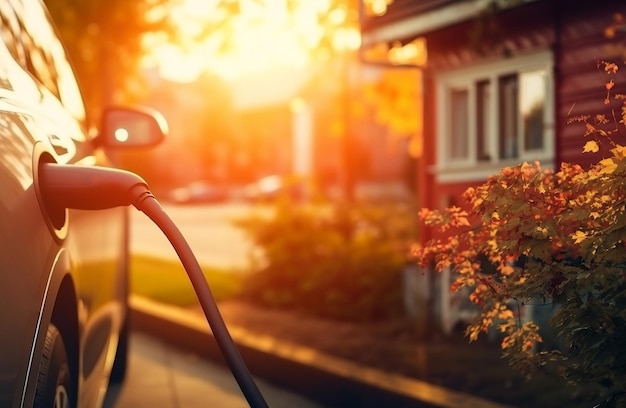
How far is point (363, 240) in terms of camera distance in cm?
1112

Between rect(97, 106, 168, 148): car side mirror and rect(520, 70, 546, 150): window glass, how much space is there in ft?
13.1

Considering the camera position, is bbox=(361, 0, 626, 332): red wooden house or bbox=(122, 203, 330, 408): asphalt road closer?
bbox=(122, 203, 330, 408): asphalt road

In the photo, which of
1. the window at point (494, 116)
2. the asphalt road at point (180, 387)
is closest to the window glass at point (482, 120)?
the window at point (494, 116)

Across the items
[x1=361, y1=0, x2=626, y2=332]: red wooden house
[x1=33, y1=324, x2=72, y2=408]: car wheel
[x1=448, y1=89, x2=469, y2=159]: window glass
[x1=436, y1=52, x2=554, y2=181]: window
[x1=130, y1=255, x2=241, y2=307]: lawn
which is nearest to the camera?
[x1=33, y1=324, x2=72, y2=408]: car wheel

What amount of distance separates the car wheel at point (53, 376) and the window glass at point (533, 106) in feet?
19.8

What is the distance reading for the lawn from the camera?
11.9 metres

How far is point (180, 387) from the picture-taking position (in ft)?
23.3

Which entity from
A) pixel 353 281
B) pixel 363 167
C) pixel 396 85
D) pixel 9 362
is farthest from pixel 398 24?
pixel 363 167

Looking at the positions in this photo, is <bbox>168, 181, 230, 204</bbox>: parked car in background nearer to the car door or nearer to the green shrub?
the green shrub

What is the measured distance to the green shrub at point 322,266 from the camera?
33.1ft

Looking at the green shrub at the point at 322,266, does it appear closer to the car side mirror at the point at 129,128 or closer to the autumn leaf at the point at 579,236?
the car side mirror at the point at 129,128

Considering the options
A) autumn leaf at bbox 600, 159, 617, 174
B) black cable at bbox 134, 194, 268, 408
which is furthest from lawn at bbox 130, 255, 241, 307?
autumn leaf at bbox 600, 159, 617, 174

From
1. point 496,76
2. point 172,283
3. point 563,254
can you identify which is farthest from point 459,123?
point 563,254

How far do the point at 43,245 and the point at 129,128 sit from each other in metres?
2.82
